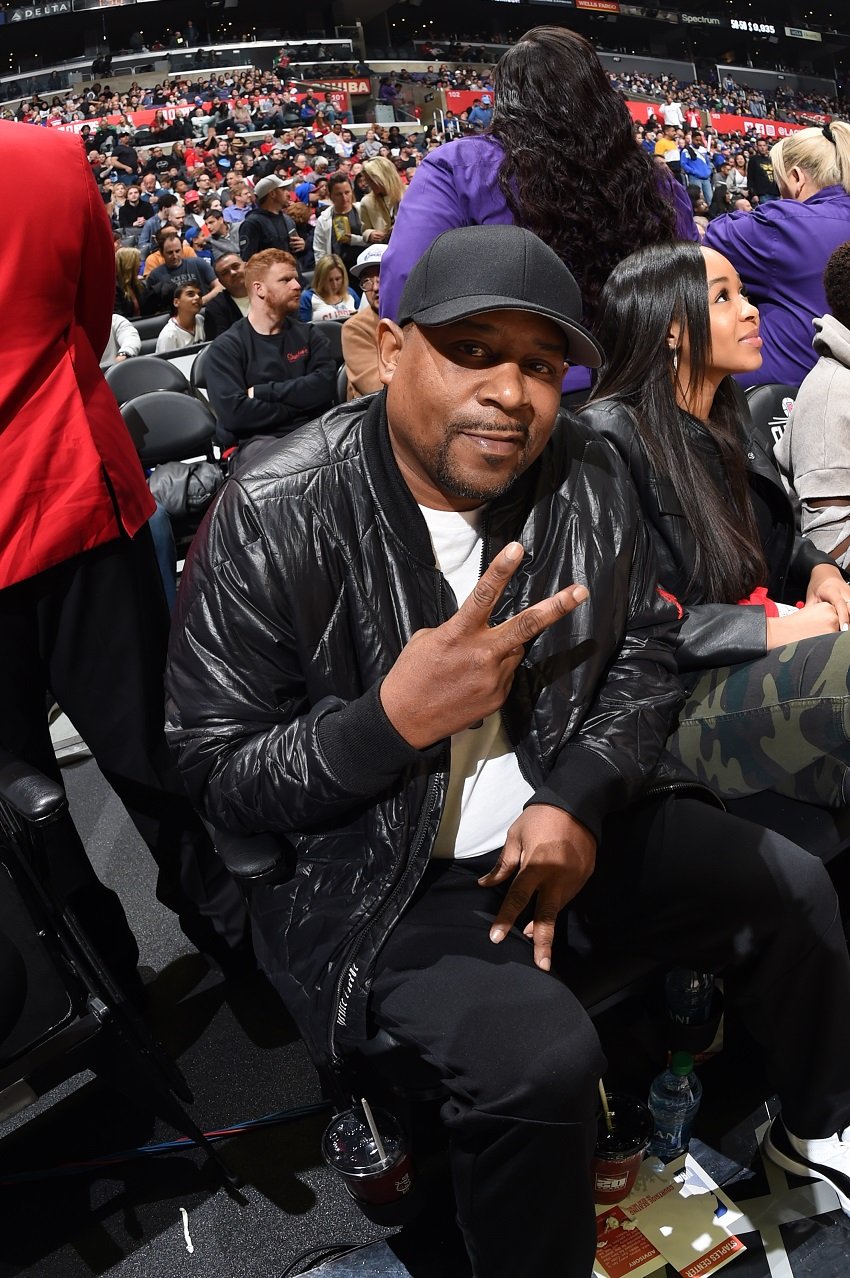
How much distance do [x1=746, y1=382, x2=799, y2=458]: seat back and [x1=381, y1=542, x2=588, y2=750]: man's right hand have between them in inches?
54.4

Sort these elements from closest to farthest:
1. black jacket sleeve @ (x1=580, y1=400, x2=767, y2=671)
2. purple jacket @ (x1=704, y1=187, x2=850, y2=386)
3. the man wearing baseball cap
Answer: black jacket sleeve @ (x1=580, y1=400, x2=767, y2=671) < purple jacket @ (x1=704, y1=187, x2=850, y2=386) < the man wearing baseball cap

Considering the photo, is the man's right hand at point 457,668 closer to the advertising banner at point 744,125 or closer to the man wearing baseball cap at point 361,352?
the man wearing baseball cap at point 361,352

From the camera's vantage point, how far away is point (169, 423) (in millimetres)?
2682

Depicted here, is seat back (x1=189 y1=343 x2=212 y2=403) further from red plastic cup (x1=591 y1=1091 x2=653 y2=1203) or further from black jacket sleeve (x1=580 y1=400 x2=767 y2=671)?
red plastic cup (x1=591 y1=1091 x2=653 y2=1203)

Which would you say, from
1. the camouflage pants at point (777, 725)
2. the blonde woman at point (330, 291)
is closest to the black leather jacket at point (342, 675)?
the camouflage pants at point (777, 725)

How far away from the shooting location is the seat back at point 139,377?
3195mm

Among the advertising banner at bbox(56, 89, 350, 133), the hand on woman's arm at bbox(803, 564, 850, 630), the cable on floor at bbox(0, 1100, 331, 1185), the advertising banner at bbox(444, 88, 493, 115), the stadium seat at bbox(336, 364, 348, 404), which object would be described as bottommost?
the cable on floor at bbox(0, 1100, 331, 1185)

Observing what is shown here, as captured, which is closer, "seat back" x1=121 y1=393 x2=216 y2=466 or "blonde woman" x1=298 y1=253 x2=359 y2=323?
"seat back" x1=121 y1=393 x2=216 y2=466

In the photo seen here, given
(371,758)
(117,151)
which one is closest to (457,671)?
(371,758)

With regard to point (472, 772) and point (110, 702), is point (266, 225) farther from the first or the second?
point (472, 772)

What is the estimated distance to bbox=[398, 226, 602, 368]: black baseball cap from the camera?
1.16 m

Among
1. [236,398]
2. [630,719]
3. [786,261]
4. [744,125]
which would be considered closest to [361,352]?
[236,398]

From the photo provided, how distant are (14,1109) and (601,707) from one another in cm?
94

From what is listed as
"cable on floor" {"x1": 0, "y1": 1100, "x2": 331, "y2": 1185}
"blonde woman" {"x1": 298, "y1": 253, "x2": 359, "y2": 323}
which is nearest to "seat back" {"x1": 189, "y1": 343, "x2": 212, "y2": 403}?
"blonde woman" {"x1": 298, "y1": 253, "x2": 359, "y2": 323}
